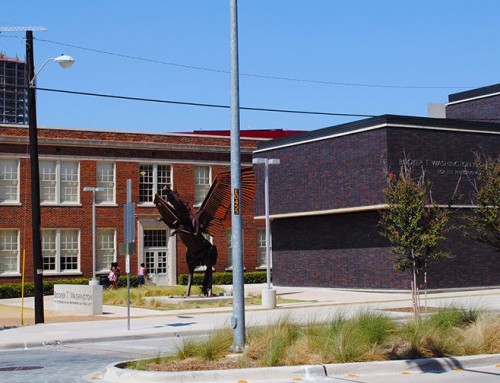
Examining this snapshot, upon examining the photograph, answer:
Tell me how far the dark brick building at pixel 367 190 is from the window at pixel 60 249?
40.8 feet

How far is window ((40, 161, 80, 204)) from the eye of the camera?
4659cm

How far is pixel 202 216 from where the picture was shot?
33.2 metres

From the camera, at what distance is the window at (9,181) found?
149 ft

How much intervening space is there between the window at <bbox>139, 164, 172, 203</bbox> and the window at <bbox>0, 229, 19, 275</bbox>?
759 centimetres

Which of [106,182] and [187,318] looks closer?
[187,318]

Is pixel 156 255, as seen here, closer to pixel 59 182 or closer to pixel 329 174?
pixel 59 182

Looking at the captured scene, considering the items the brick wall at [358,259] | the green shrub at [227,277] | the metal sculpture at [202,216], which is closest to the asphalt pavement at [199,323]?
the brick wall at [358,259]

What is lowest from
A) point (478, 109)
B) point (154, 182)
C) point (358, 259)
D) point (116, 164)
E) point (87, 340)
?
point (87, 340)

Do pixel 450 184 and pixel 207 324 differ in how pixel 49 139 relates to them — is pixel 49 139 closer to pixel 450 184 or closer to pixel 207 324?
pixel 450 184

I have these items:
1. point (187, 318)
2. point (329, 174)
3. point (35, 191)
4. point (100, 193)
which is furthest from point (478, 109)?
point (35, 191)

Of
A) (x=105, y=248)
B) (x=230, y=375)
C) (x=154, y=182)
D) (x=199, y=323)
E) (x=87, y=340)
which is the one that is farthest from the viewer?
(x=154, y=182)

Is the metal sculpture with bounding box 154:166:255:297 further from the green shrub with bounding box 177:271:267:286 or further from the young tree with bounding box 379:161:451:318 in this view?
the green shrub with bounding box 177:271:267:286

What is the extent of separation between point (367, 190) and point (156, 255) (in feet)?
56.4

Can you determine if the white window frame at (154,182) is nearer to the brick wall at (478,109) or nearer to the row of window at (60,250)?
the row of window at (60,250)
